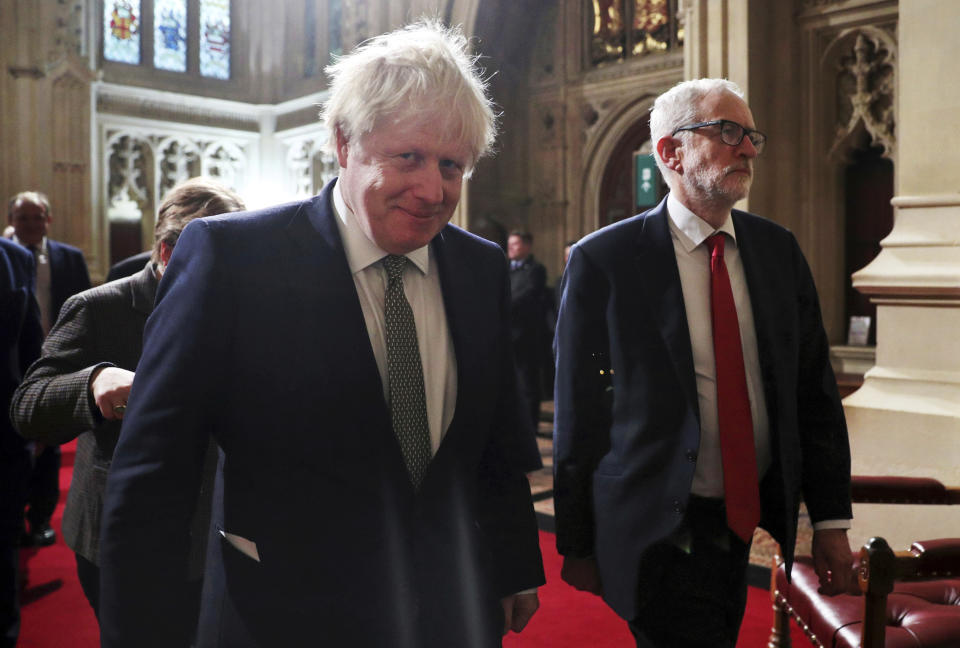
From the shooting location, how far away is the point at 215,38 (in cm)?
1245

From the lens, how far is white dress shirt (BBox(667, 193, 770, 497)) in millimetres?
1794

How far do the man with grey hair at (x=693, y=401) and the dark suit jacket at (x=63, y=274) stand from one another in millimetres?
3637

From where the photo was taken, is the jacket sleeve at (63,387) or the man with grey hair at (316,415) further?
the jacket sleeve at (63,387)

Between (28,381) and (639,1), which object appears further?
(639,1)

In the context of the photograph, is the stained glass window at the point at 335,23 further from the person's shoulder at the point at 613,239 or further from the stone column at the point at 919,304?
the person's shoulder at the point at 613,239

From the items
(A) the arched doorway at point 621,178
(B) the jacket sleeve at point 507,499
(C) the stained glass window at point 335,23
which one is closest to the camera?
(B) the jacket sleeve at point 507,499

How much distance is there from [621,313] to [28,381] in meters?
1.22

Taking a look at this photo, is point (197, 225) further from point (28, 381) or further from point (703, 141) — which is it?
point (703, 141)

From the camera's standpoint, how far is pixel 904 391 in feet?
10.9

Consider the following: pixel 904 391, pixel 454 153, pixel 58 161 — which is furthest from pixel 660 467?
pixel 58 161

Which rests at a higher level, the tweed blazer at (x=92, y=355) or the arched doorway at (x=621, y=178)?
the arched doorway at (x=621, y=178)

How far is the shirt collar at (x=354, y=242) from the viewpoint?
1.27 metres

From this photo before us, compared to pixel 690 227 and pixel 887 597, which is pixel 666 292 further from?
pixel 887 597

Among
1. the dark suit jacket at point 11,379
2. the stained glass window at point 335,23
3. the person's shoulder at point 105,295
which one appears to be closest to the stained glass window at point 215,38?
the stained glass window at point 335,23
